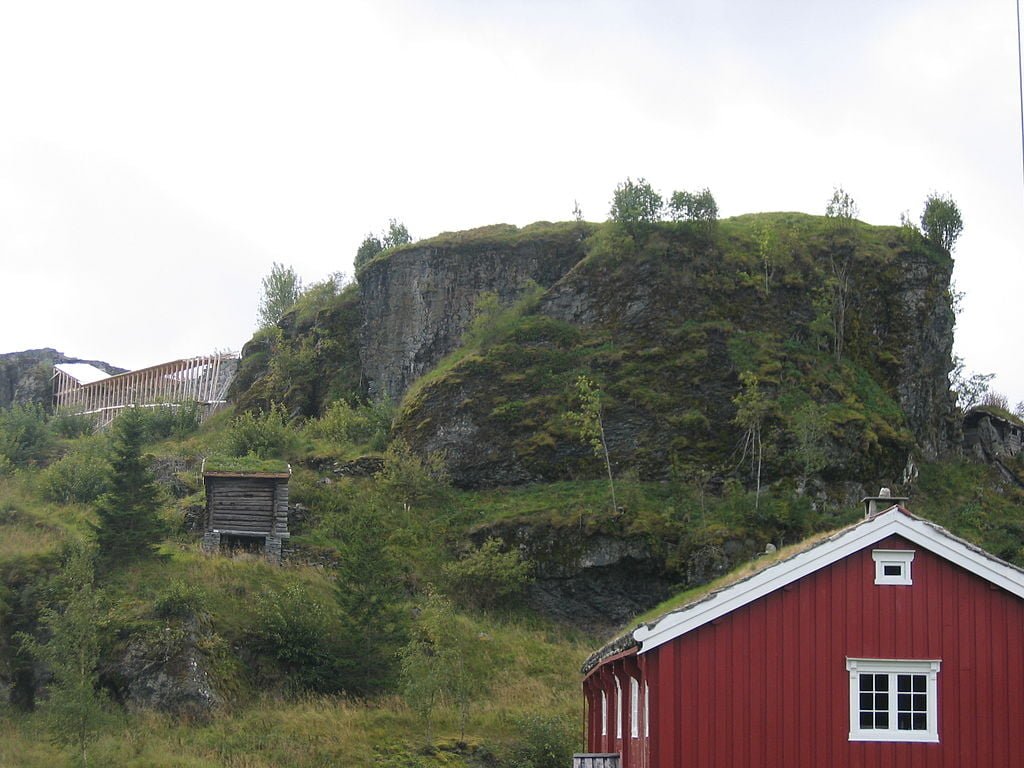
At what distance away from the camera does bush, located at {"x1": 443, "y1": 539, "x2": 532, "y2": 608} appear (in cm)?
3959

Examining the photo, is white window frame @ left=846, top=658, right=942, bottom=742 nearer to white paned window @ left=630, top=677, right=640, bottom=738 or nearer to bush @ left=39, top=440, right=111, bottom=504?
white paned window @ left=630, top=677, right=640, bottom=738

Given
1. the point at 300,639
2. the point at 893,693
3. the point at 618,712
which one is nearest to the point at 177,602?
the point at 300,639

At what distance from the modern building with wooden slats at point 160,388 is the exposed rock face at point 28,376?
8.90 ft

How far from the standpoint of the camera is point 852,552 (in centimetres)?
1800

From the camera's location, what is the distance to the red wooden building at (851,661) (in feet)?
57.7

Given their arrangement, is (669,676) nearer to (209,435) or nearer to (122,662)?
(122,662)

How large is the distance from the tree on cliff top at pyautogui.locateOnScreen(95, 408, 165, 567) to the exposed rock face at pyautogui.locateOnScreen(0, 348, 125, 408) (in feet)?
123

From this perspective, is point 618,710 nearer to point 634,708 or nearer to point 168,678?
point 634,708

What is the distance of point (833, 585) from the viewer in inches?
711

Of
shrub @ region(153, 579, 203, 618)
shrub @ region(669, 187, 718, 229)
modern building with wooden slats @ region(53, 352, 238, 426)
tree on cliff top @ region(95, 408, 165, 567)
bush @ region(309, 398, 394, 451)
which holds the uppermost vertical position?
shrub @ region(669, 187, 718, 229)

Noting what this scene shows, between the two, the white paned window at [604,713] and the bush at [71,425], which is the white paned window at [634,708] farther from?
the bush at [71,425]

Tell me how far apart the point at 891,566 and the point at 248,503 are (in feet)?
88.8

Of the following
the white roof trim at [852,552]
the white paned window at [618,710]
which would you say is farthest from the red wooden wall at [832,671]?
the white paned window at [618,710]

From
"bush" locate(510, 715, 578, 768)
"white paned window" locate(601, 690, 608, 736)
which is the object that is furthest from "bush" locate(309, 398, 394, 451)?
"white paned window" locate(601, 690, 608, 736)
